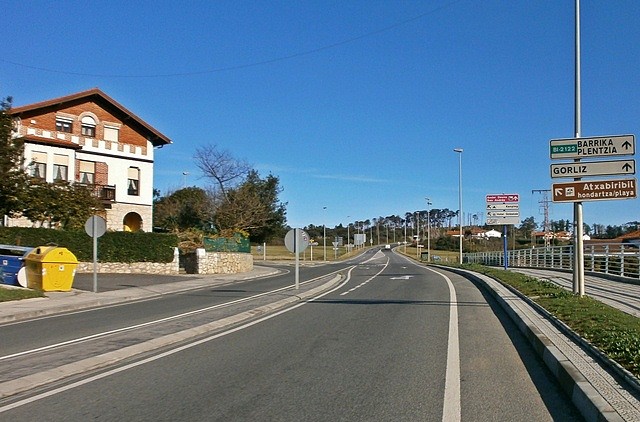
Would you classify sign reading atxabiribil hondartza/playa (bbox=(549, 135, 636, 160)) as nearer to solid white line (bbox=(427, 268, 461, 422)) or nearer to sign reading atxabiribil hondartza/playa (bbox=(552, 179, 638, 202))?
sign reading atxabiribil hondartza/playa (bbox=(552, 179, 638, 202))

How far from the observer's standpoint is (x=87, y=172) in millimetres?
41719

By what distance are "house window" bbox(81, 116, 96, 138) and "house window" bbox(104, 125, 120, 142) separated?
0.88 metres

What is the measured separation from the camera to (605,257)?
25766 mm

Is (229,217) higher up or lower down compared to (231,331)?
higher up

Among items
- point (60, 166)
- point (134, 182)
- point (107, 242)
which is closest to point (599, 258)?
point (107, 242)

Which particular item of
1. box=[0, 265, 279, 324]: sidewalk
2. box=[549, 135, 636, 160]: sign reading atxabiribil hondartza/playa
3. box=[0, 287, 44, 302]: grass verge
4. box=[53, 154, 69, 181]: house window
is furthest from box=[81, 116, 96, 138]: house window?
box=[549, 135, 636, 160]: sign reading atxabiribil hondartza/playa

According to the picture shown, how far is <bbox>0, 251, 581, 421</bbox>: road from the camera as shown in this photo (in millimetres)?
6246

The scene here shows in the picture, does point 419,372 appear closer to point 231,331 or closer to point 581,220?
point 231,331

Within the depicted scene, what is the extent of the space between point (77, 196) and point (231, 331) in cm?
2427

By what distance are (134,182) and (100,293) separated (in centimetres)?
2438

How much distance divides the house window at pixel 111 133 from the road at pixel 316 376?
31.9 meters

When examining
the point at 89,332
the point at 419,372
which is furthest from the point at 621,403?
the point at 89,332

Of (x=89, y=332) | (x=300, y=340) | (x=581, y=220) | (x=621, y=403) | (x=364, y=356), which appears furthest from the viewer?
(x=581, y=220)

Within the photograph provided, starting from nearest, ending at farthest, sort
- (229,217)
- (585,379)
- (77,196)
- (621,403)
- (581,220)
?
(621,403), (585,379), (581,220), (77,196), (229,217)
